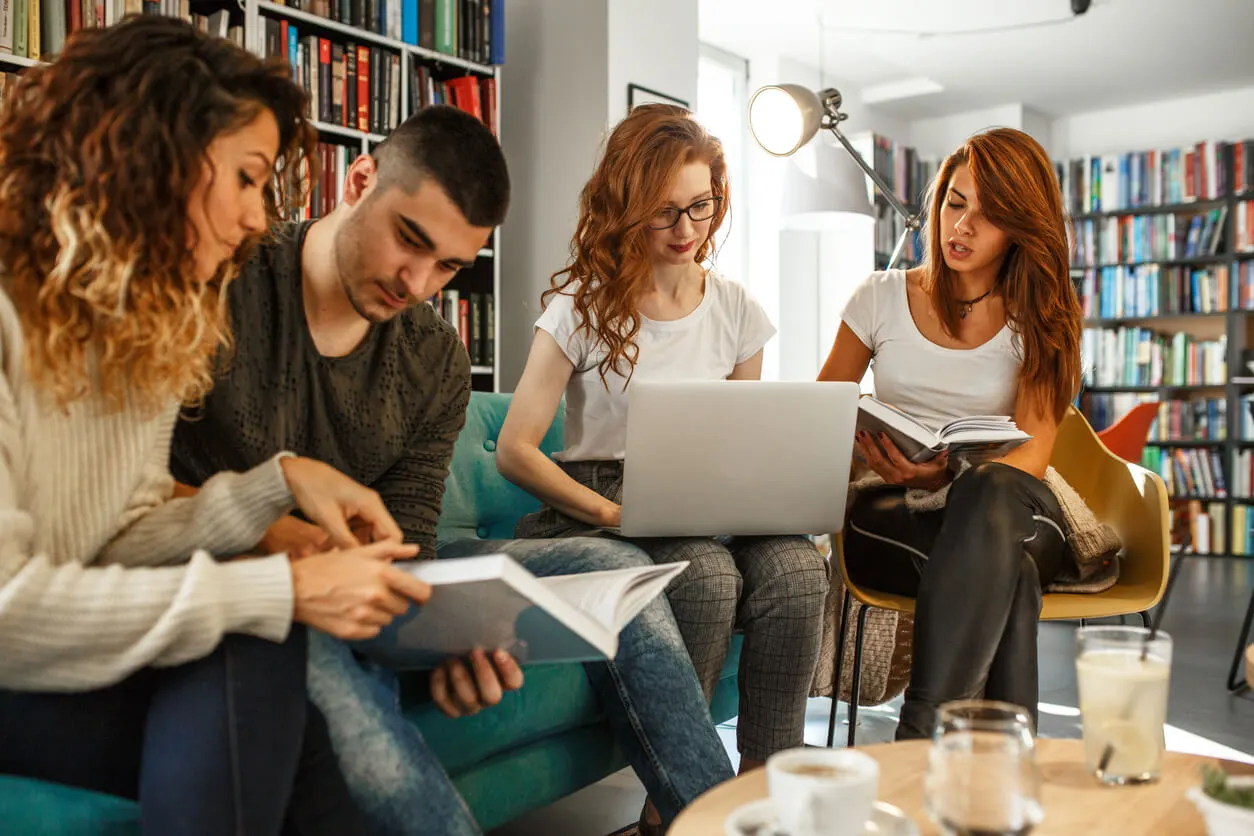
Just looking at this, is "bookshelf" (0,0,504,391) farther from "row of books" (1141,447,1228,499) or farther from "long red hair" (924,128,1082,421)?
"row of books" (1141,447,1228,499)

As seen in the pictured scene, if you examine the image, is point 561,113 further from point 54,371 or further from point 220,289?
point 54,371

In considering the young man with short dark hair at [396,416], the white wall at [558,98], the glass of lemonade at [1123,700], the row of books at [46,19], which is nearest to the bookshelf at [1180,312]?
the white wall at [558,98]

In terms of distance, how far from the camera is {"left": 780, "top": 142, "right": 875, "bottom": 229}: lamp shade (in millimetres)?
3303

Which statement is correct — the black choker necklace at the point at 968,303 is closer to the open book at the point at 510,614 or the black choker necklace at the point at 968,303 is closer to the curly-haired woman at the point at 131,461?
the open book at the point at 510,614

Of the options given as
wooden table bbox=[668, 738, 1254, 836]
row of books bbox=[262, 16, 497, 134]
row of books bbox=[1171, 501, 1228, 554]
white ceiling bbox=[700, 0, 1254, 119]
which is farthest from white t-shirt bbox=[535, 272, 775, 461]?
row of books bbox=[1171, 501, 1228, 554]

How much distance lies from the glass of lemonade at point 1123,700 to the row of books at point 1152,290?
5.62 metres

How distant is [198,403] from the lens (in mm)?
1157

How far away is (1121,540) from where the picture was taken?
1.96 meters

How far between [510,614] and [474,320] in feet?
8.82

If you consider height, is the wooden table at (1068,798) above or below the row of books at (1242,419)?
below

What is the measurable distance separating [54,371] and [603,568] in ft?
2.33

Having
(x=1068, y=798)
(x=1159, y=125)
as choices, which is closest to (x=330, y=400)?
(x=1068, y=798)

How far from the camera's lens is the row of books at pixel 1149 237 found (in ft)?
19.1

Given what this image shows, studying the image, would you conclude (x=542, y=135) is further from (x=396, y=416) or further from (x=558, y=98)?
(x=396, y=416)
